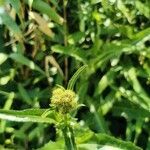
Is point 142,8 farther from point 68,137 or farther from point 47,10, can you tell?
point 68,137

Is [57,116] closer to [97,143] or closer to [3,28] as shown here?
[97,143]

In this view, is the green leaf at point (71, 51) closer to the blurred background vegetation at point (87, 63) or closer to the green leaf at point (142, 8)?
the blurred background vegetation at point (87, 63)

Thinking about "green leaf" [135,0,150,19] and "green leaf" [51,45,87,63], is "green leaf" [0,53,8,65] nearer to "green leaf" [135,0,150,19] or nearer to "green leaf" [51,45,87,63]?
"green leaf" [51,45,87,63]

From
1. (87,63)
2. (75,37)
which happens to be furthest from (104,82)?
(75,37)

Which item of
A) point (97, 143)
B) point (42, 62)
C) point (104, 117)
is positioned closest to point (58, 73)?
point (42, 62)

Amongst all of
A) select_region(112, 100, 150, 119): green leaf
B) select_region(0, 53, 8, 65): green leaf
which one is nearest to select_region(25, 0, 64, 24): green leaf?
select_region(0, 53, 8, 65): green leaf

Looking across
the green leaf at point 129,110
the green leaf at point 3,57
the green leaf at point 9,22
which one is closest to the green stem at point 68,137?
the green leaf at point 9,22

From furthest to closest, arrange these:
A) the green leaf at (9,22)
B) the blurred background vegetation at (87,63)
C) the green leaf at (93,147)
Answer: the blurred background vegetation at (87,63), the green leaf at (9,22), the green leaf at (93,147)

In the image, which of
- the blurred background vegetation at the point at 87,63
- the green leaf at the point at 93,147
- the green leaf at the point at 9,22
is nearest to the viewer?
the green leaf at the point at 93,147
